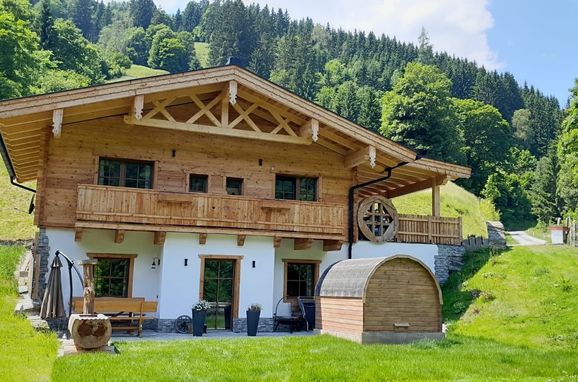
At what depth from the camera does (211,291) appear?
1734cm

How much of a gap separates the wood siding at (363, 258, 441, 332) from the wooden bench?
5837mm

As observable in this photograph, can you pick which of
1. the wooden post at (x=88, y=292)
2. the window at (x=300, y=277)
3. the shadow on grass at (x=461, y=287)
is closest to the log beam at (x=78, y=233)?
the wooden post at (x=88, y=292)

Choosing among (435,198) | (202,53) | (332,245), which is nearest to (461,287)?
(435,198)

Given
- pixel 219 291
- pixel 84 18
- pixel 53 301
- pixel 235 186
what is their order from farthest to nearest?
pixel 84 18
pixel 235 186
pixel 219 291
pixel 53 301

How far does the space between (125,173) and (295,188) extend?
555 cm

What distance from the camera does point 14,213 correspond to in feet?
101

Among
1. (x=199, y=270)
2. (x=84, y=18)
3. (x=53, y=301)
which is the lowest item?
(x=53, y=301)

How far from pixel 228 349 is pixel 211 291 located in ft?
18.6

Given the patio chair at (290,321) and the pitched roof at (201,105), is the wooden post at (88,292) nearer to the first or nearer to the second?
the pitched roof at (201,105)

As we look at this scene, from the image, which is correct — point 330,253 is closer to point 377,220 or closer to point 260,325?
point 377,220

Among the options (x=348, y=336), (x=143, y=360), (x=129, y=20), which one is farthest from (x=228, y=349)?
(x=129, y=20)

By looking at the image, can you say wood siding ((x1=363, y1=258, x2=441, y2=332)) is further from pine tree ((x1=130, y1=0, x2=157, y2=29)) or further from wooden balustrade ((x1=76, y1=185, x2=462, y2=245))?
pine tree ((x1=130, y1=0, x2=157, y2=29))

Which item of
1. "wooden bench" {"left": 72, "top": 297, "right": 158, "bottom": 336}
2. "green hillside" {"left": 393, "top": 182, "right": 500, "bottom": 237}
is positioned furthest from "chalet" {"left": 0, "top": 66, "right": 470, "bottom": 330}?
"green hillside" {"left": 393, "top": 182, "right": 500, "bottom": 237}

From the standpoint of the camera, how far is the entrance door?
17.3m
